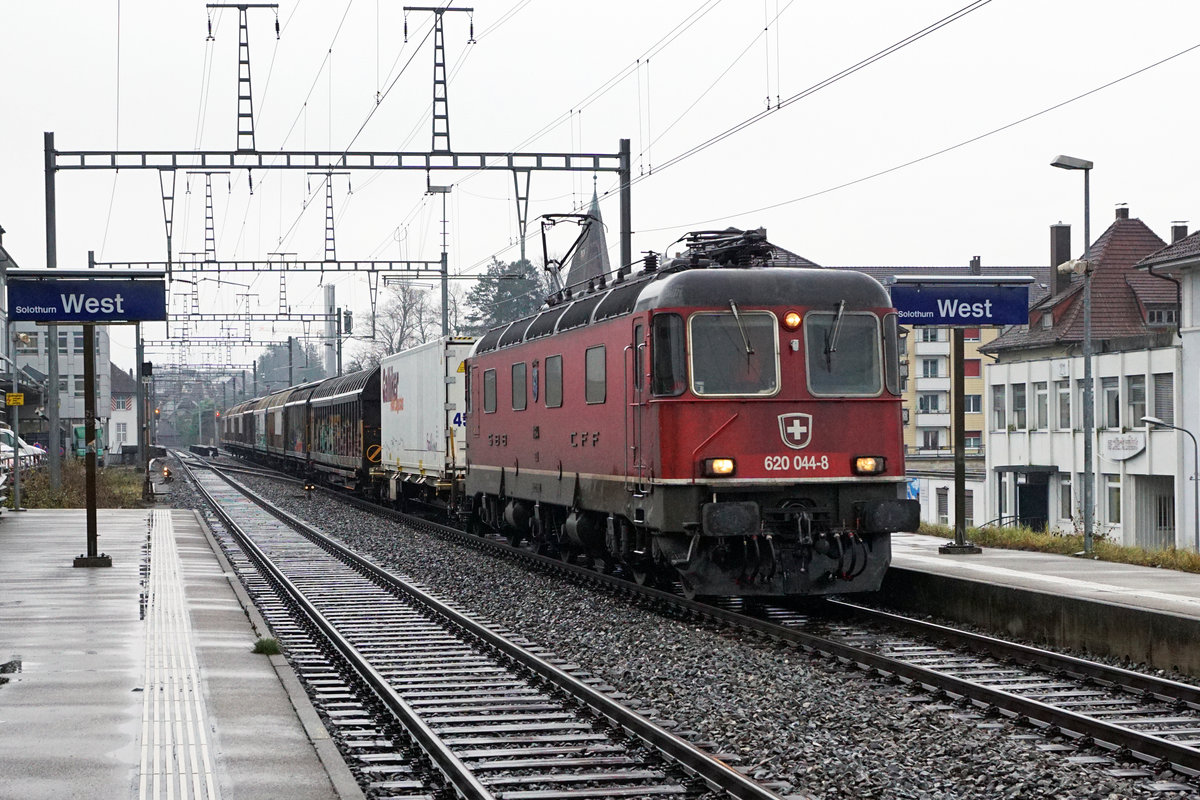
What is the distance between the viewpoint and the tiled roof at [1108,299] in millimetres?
52062

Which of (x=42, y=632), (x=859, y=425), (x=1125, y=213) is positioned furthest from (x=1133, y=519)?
(x=42, y=632)

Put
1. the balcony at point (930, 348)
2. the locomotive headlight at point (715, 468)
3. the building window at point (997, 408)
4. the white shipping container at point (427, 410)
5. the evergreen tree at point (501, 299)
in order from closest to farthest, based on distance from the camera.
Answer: the locomotive headlight at point (715, 468), the white shipping container at point (427, 410), the building window at point (997, 408), the evergreen tree at point (501, 299), the balcony at point (930, 348)

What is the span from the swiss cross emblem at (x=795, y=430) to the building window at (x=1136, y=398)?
33.5 m

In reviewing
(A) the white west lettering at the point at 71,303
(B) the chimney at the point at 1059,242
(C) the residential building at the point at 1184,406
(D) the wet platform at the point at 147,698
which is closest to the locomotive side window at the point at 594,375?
(D) the wet platform at the point at 147,698

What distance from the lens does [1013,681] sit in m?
10.6

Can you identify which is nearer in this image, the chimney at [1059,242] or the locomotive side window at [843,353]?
the locomotive side window at [843,353]

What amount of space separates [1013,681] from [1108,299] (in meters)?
45.8

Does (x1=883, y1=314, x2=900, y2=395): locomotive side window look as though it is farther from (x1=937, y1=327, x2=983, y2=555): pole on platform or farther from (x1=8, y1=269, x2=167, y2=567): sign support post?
(x1=8, y1=269, x2=167, y2=567): sign support post

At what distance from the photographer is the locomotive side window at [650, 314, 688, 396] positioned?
13805 mm

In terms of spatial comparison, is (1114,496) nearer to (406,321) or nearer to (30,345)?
(406,321)

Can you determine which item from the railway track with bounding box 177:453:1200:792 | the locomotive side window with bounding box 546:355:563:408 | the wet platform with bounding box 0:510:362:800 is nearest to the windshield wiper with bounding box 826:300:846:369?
the railway track with bounding box 177:453:1200:792

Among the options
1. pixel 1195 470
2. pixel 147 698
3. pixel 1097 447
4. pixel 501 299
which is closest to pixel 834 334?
pixel 147 698

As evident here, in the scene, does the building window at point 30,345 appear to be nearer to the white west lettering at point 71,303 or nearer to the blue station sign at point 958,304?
the white west lettering at point 71,303

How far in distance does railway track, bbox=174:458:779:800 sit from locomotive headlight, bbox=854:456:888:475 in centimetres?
372
